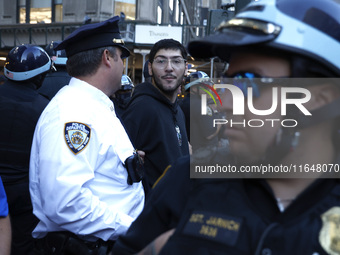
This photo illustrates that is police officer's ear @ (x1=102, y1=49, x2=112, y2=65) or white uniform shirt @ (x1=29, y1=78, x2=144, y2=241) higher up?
police officer's ear @ (x1=102, y1=49, x2=112, y2=65)

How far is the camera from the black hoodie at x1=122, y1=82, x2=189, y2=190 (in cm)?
409

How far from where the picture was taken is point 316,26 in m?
1.44

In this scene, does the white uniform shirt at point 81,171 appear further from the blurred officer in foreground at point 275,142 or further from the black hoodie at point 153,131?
the blurred officer in foreground at point 275,142

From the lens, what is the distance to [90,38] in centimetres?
329

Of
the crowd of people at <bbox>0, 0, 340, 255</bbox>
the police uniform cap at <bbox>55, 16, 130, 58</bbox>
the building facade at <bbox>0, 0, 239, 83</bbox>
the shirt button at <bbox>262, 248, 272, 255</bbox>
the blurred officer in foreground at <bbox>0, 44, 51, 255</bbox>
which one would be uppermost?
the building facade at <bbox>0, 0, 239, 83</bbox>

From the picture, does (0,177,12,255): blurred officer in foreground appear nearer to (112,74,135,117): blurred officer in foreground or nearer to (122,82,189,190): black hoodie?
(122,82,189,190): black hoodie

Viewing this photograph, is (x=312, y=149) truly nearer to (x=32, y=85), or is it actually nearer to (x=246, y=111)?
(x=246, y=111)

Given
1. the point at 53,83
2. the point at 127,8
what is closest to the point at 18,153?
the point at 53,83

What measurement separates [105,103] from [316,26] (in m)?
1.97

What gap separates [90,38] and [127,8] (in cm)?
2505

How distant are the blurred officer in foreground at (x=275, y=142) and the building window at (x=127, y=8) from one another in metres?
26.6

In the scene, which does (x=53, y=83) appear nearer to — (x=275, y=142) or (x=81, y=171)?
(x=81, y=171)

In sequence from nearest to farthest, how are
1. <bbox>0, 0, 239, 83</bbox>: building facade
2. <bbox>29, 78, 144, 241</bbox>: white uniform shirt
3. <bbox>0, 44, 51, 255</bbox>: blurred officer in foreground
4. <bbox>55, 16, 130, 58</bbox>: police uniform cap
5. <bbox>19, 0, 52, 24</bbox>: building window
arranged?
<bbox>29, 78, 144, 241</bbox>: white uniform shirt
<bbox>55, 16, 130, 58</bbox>: police uniform cap
<bbox>0, 44, 51, 255</bbox>: blurred officer in foreground
<bbox>0, 0, 239, 83</bbox>: building facade
<bbox>19, 0, 52, 24</bbox>: building window

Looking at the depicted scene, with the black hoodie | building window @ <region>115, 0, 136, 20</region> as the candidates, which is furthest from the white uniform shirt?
building window @ <region>115, 0, 136, 20</region>
